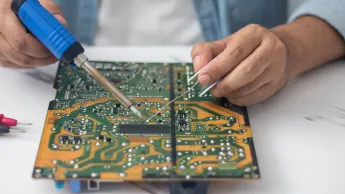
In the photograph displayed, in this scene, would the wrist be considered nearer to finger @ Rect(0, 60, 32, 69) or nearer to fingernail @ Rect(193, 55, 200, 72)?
fingernail @ Rect(193, 55, 200, 72)

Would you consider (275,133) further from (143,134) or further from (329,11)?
(329,11)

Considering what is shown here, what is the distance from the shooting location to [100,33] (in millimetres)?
1179

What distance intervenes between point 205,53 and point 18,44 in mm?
325

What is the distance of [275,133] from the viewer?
0.82m

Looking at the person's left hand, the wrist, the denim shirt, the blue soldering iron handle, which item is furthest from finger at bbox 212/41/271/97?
the denim shirt

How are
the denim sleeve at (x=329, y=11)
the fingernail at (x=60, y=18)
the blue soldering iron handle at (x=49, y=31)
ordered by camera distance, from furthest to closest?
the denim sleeve at (x=329, y=11), the fingernail at (x=60, y=18), the blue soldering iron handle at (x=49, y=31)

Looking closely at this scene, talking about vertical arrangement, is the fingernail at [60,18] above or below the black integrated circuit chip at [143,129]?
above

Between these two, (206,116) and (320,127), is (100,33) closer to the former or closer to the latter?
(206,116)

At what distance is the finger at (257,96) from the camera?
0.84 m

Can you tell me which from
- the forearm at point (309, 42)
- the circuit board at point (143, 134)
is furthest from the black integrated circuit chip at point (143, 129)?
the forearm at point (309, 42)

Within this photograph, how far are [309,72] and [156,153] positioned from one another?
17.7 inches

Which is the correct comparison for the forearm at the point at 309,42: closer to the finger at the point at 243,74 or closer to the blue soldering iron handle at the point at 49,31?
the finger at the point at 243,74

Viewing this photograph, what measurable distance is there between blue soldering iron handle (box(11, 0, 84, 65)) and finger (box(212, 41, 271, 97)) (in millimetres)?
243

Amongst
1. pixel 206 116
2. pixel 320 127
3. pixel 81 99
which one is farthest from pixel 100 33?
pixel 320 127
